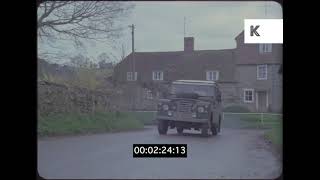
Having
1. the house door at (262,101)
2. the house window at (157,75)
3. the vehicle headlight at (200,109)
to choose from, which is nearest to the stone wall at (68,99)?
the house window at (157,75)

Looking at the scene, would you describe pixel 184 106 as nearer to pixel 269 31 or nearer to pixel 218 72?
pixel 218 72

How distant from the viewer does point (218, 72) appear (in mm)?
4836

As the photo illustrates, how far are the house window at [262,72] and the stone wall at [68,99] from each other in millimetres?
1388

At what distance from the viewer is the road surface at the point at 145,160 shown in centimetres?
474

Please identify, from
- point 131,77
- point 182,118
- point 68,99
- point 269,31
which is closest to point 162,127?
point 182,118

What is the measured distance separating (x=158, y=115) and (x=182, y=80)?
39 cm

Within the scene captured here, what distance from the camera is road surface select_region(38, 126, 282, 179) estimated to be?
4.74 m

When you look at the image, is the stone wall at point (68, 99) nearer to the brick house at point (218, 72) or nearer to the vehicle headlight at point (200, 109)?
the brick house at point (218, 72)

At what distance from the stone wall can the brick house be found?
0.78ft

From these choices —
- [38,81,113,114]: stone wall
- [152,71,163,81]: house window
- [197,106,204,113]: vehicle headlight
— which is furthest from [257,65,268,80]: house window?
[38,81,113,114]: stone wall
